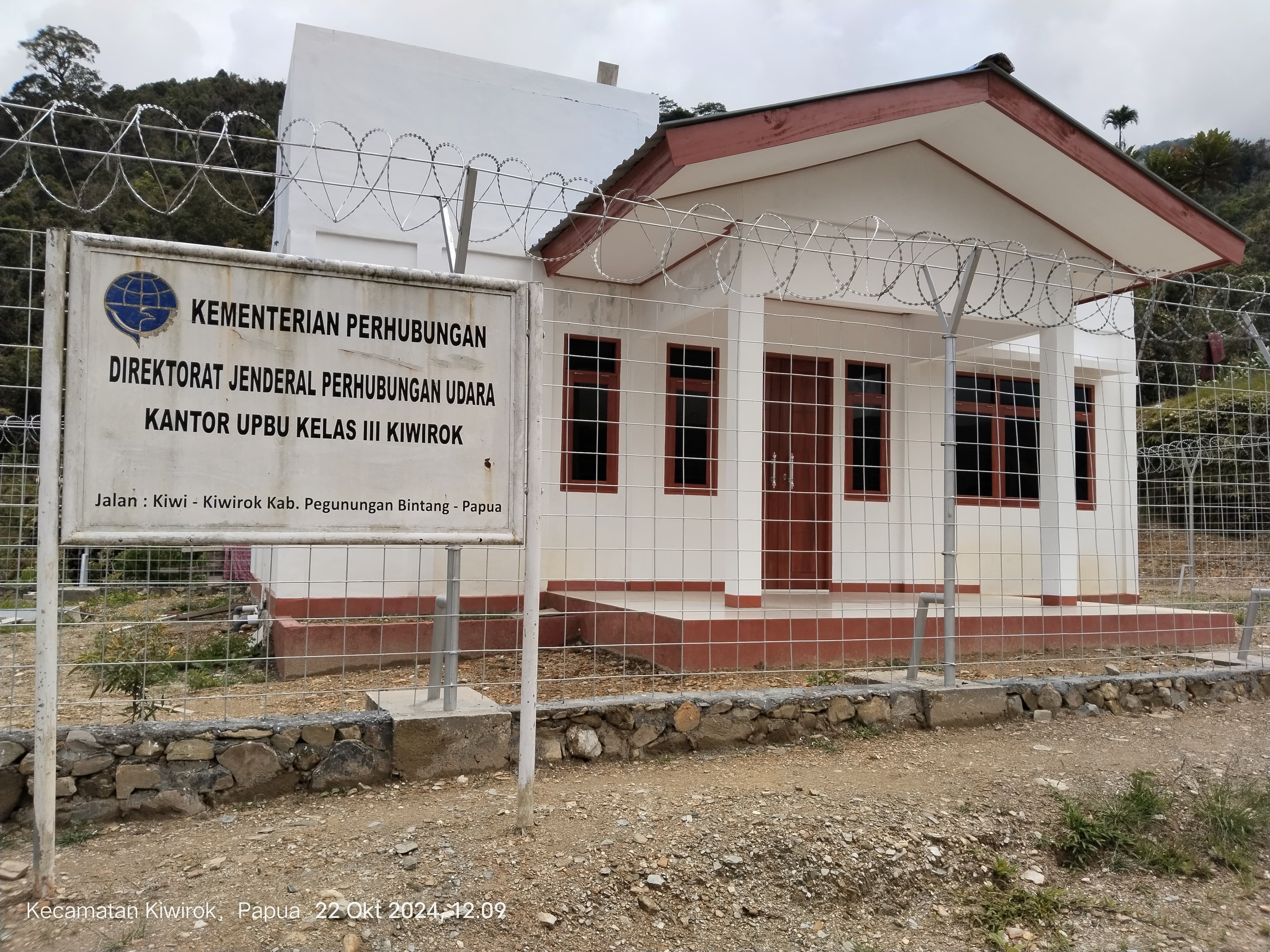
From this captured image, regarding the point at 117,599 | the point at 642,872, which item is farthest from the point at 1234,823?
the point at 117,599

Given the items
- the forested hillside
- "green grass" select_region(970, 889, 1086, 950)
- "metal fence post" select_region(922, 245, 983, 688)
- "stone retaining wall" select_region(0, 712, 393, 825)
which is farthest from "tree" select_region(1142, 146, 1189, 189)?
"stone retaining wall" select_region(0, 712, 393, 825)

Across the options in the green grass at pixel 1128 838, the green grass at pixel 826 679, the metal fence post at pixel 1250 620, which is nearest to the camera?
the green grass at pixel 1128 838

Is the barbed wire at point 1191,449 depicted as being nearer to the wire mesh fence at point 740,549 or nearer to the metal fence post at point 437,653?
the wire mesh fence at point 740,549

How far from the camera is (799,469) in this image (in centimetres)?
899

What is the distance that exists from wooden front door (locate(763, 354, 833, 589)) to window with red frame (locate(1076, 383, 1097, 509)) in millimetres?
3269

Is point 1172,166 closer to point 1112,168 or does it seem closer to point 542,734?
point 1112,168

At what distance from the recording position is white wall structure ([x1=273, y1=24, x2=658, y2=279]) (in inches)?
313

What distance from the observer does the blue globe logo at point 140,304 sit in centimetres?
306

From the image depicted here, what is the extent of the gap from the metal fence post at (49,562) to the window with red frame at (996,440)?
8515 millimetres

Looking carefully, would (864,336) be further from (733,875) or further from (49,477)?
(49,477)

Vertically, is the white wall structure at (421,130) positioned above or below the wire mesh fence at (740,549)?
above

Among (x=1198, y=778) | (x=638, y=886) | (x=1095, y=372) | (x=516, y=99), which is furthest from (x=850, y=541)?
(x=638, y=886)

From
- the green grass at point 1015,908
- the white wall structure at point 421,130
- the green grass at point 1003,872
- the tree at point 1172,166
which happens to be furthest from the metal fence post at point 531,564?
A: the tree at point 1172,166

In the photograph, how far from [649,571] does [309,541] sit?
4.95 meters
